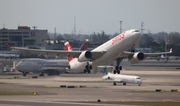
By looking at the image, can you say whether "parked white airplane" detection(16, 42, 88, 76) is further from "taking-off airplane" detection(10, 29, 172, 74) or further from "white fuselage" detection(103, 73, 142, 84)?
"taking-off airplane" detection(10, 29, 172, 74)

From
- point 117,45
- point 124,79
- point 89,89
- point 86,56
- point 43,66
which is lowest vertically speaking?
point 89,89

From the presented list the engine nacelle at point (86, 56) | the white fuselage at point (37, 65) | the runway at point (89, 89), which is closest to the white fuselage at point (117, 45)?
the engine nacelle at point (86, 56)

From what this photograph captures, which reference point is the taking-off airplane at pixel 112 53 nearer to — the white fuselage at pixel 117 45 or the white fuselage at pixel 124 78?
the white fuselage at pixel 117 45

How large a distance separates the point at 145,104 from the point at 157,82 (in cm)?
5089

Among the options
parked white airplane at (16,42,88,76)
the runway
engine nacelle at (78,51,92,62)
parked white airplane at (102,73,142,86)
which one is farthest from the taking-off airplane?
parked white airplane at (16,42,88,76)

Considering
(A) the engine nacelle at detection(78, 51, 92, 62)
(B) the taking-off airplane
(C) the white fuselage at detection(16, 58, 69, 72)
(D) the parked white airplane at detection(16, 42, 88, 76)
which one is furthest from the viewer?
(C) the white fuselage at detection(16, 58, 69, 72)

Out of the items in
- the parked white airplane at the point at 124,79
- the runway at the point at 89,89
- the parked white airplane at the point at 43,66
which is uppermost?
the parked white airplane at the point at 43,66

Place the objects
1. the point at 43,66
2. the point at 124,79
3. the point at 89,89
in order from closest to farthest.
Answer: the point at 89,89, the point at 124,79, the point at 43,66

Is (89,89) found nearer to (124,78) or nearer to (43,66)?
(124,78)

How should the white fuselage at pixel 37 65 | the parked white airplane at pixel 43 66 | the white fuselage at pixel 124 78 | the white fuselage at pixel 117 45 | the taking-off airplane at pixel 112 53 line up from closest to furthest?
1. the white fuselage at pixel 117 45
2. the taking-off airplane at pixel 112 53
3. the white fuselage at pixel 124 78
4. the parked white airplane at pixel 43 66
5. the white fuselage at pixel 37 65

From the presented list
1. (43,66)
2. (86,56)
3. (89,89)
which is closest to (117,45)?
(86,56)

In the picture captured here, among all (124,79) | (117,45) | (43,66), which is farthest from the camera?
(43,66)

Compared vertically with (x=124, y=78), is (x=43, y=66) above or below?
above

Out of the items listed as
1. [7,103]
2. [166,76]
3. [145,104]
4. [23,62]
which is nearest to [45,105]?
[7,103]
